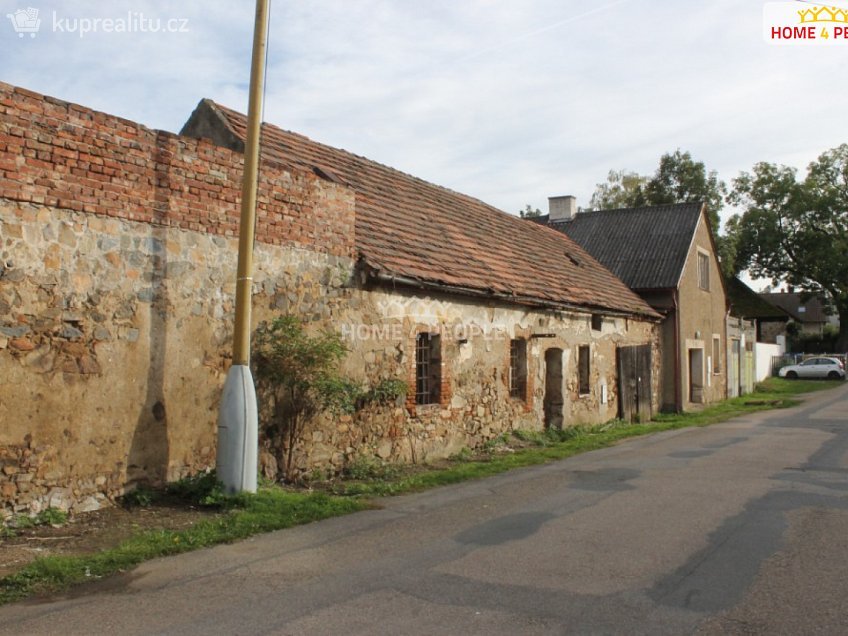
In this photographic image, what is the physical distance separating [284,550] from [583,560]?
95.6 inches

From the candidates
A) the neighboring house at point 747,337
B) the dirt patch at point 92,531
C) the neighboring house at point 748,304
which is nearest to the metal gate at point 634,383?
the neighboring house at point 747,337

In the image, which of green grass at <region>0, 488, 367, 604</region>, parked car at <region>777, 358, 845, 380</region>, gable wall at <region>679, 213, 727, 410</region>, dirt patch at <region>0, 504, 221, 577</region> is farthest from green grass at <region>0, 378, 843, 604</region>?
parked car at <region>777, 358, 845, 380</region>

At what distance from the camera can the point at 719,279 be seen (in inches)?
1072

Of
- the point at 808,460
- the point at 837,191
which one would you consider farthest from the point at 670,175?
the point at 808,460

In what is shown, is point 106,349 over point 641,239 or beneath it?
beneath

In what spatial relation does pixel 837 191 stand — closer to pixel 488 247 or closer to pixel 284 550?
pixel 488 247

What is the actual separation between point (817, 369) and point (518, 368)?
3279cm

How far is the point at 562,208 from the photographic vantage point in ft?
94.9

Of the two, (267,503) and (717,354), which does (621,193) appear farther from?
(267,503)

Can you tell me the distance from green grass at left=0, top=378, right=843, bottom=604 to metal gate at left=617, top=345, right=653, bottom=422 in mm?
4384

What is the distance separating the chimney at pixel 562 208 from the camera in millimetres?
28734

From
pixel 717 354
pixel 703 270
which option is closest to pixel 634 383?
pixel 703 270

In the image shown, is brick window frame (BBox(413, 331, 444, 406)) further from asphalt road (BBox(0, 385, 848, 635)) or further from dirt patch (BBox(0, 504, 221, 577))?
dirt patch (BBox(0, 504, 221, 577))

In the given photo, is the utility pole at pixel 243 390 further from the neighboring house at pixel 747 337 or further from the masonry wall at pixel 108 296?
the neighboring house at pixel 747 337
